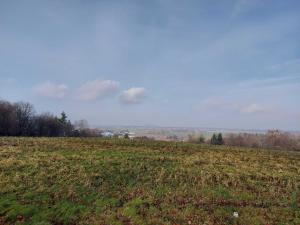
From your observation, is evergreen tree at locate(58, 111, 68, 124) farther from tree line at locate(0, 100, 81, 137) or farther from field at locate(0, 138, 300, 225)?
field at locate(0, 138, 300, 225)

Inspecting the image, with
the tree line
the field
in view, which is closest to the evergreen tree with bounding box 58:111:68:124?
the tree line

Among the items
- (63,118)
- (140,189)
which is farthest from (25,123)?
(140,189)

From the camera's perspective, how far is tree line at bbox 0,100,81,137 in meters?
72.9

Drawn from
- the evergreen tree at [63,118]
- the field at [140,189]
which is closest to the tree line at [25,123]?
the evergreen tree at [63,118]

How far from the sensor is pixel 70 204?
14922 mm

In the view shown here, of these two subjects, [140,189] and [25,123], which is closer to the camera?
[140,189]

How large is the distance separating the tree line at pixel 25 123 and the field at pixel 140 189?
5240 centimetres

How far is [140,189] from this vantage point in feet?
57.8

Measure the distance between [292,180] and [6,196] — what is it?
17272 mm

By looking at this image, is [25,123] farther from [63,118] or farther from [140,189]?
[140,189]

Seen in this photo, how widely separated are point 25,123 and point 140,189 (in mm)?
71502

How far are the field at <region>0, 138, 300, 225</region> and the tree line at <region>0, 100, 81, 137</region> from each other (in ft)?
172

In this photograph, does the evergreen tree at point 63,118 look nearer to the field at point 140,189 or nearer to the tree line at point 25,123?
the tree line at point 25,123

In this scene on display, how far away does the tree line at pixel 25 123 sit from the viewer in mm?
72938
